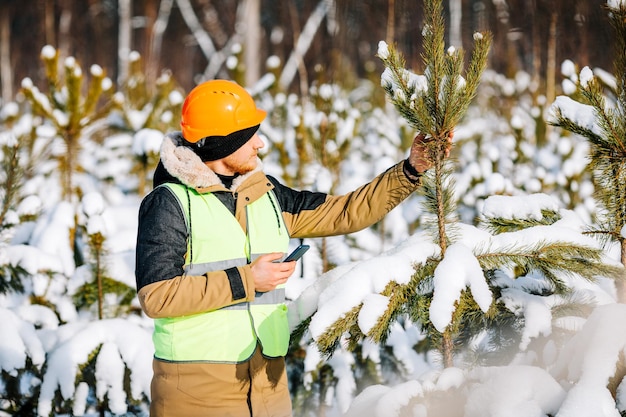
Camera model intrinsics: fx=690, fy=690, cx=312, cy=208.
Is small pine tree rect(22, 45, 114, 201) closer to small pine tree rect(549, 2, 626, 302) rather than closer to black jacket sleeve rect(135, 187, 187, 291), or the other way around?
black jacket sleeve rect(135, 187, 187, 291)

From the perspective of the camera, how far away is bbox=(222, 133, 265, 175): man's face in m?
2.25

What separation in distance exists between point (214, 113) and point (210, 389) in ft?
2.83

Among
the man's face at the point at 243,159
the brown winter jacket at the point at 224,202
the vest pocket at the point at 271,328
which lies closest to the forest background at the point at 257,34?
the brown winter jacket at the point at 224,202

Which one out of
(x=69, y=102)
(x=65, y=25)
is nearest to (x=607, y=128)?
(x=69, y=102)

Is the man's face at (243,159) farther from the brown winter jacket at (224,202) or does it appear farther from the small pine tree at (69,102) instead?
the small pine tree at (69,102)

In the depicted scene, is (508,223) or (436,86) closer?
(436,86)

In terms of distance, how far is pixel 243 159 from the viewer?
7.42 ft

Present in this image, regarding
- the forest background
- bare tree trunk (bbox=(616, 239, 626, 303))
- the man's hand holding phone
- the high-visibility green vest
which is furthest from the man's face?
the forest background

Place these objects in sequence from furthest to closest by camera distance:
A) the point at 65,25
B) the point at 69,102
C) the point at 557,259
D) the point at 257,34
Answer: the point at 65,25 < the point at 257,34 < the point at 69,102 < the point at 557,259

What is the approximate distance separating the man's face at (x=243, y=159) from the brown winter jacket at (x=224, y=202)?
1.1 inches

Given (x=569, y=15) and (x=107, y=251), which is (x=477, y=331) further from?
(x=569, y=15)

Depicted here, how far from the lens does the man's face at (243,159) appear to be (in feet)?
7.38

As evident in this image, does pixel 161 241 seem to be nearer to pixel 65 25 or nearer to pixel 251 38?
pixel 251 38

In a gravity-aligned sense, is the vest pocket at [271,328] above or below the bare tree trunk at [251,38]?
below
